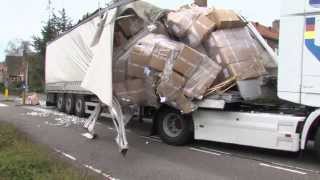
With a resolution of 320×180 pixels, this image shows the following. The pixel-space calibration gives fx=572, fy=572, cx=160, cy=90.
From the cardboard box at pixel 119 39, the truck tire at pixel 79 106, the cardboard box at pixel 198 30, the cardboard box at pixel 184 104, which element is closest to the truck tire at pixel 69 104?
the truck tire at pixel 79 106

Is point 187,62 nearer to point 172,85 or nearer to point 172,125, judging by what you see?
point 172,85

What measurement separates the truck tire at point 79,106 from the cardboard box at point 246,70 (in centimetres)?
998

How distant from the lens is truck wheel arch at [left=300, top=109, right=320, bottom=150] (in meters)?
9.95

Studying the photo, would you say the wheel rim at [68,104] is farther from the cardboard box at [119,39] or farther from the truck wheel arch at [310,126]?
the truck wheel arch at [310,126]

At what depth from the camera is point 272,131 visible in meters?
10.8

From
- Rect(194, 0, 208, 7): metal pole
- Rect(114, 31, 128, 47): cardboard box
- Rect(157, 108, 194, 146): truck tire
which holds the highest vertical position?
Rect(194, 0, 208, 7): metal pole

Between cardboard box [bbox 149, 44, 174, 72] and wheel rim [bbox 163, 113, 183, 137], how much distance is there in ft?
4.09

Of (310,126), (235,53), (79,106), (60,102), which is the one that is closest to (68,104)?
(60,102)

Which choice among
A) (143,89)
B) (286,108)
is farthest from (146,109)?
(286,108)

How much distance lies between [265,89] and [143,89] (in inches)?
111


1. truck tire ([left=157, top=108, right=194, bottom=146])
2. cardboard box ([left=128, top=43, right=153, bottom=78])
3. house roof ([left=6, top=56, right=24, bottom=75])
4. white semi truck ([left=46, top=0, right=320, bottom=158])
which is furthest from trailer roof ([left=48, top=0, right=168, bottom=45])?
house roof ([left=6, top=56, right=24, bottom=75])

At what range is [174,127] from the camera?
1317 centimetres

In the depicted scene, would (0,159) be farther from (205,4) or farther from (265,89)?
(205,4)

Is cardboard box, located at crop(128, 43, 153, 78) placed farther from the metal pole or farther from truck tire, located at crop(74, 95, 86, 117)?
truck tire, located at crop(74, 95, 86, 117)
